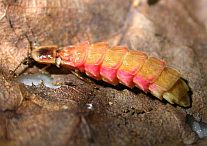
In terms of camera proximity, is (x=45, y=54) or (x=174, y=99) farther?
(x=45, y=54)

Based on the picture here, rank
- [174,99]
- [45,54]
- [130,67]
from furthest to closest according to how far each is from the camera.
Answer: [45,54] → [130,67] → [174,99]

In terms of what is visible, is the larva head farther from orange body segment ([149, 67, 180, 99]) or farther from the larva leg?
orange body segment ([149, 67, 180, 99])

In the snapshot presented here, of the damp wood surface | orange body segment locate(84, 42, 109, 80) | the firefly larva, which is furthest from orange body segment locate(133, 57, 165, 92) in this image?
orange body segment locate(84, 42, 109, 80)

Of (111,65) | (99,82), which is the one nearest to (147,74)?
(111,65)

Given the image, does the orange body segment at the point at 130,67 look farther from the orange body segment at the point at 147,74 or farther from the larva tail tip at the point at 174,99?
the larva tail tip at the point at 174,99

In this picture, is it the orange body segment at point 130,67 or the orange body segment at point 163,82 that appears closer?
the orange body segment at point 163,82

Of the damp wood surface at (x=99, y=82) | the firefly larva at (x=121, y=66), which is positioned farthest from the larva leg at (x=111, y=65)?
the damp wood surface at (x=99, y=82)

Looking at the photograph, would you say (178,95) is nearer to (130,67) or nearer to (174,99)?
(174,99)

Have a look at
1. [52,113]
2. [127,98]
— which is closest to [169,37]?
[127,98]

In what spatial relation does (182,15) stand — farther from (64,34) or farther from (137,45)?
(64,34)
